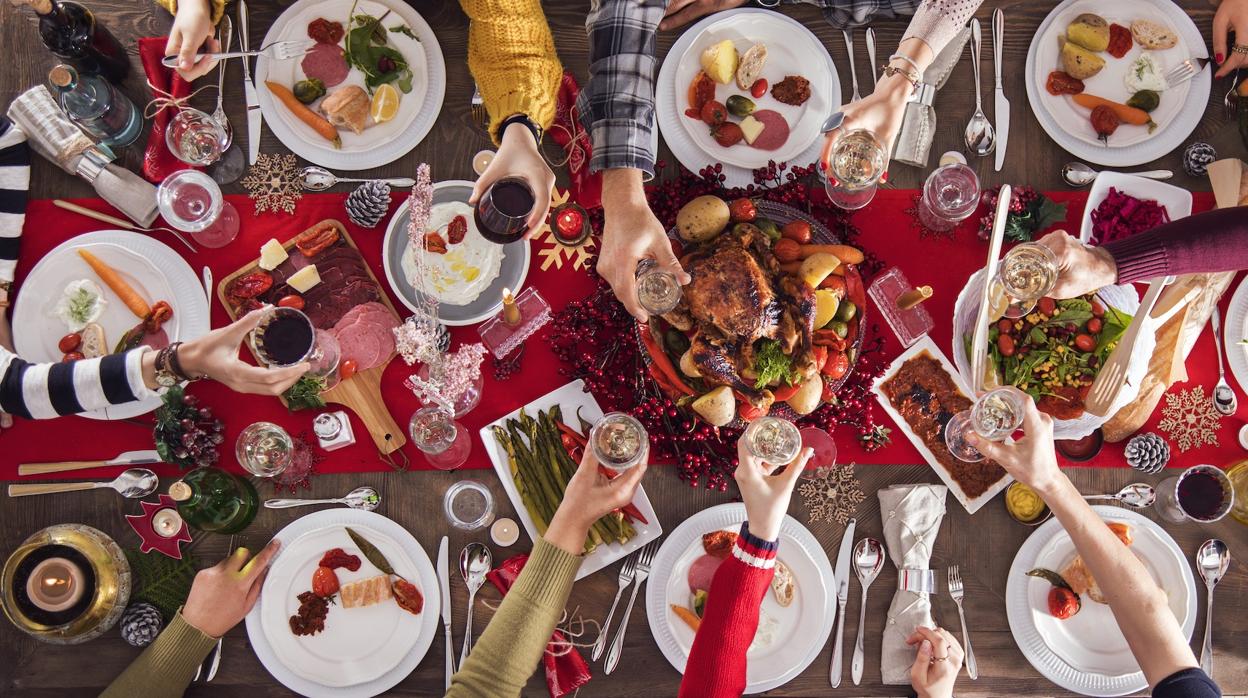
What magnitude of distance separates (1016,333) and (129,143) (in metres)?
2.58

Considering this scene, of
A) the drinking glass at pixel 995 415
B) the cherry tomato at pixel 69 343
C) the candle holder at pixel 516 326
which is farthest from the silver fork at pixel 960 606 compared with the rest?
the cherry tomato at pixel 69 343

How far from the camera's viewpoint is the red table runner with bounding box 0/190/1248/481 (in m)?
2.16

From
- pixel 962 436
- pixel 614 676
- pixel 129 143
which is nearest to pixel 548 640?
pixel 614 676

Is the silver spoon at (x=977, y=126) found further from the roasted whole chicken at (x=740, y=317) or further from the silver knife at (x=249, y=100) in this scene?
the silver knife at (x=249, y=100)

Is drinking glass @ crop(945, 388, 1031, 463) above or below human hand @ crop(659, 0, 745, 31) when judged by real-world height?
below

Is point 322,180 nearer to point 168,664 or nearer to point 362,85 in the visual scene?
point 362,85

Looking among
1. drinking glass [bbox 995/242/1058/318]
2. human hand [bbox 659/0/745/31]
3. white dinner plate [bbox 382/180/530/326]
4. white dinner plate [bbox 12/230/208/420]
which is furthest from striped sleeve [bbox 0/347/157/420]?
drinking glass [bbox 995/242/1058/318]

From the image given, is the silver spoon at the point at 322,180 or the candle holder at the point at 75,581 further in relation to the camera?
the silver spoon at the point at 322,180

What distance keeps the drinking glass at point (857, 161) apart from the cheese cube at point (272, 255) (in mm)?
1529

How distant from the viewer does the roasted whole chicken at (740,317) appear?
1920 mm

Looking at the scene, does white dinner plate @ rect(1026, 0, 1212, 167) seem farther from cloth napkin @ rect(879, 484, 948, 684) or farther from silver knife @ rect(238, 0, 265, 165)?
silver knife @ rect(238, 0, 265, 165)

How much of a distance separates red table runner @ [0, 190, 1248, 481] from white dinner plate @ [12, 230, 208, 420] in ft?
0.19

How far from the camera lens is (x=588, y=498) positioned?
197cm

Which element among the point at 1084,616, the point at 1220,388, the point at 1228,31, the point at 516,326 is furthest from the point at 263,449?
the point at 1228,31
